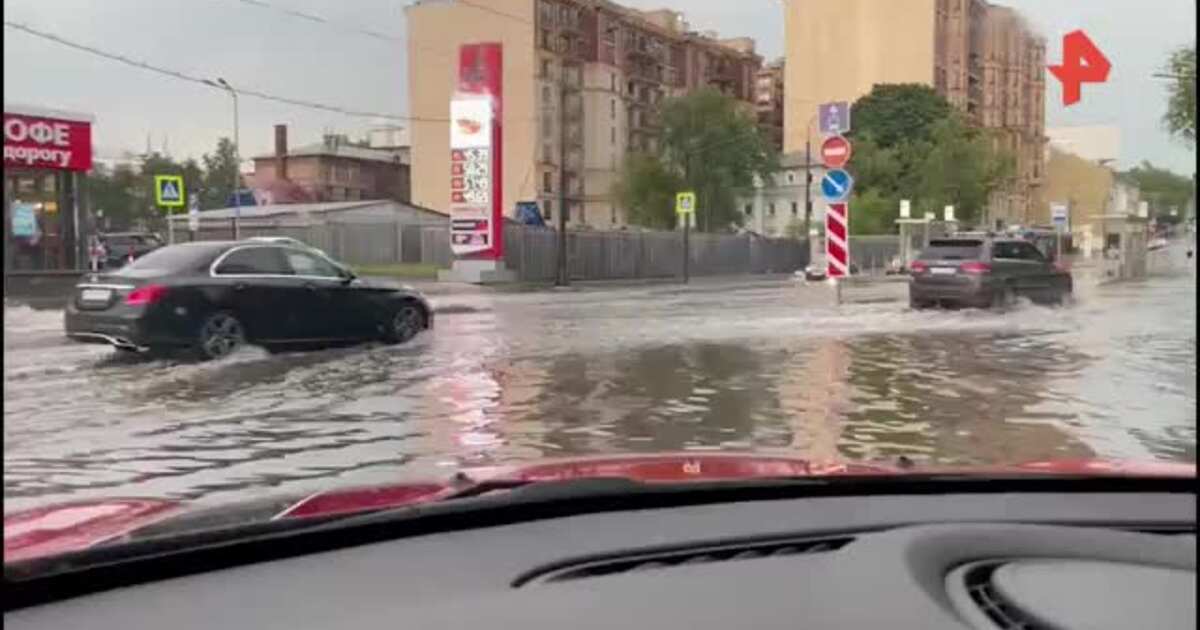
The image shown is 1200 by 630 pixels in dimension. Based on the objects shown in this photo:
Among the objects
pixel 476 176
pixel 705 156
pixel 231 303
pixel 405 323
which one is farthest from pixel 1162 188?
pixel 405 323

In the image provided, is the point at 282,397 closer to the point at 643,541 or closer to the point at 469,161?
the point at 469,161

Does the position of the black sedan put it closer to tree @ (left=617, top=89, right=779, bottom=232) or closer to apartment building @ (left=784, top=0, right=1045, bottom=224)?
tree @ (left=617, top=89, right=779, bottom=232)

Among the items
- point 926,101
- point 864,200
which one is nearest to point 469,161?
point 864,200

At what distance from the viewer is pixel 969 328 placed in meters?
14.0

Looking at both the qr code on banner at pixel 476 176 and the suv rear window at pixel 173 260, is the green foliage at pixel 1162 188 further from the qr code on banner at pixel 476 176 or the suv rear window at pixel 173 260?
the suv rear window at pixel 173 260

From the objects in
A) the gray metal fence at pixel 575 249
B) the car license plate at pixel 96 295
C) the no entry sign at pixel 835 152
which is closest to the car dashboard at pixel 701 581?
the no entry sign at pixel 835 152

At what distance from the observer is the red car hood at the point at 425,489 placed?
2250 mm

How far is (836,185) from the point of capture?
30.4ft

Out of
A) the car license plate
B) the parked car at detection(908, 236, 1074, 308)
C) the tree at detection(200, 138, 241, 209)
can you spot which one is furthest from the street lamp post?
the parked car at detection(908, 236, 1074, 308)

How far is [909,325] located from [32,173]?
12.2 metres

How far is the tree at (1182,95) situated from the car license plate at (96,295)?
727 centimetres

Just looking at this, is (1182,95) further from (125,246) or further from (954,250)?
(954,250)

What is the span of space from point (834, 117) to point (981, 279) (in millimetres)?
10679

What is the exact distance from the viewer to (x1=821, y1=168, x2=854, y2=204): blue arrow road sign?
28.9 ft
